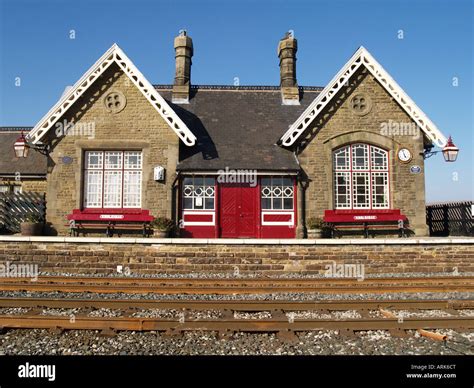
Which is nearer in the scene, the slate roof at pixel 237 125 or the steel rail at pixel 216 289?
the steel rail at pixel 216 289

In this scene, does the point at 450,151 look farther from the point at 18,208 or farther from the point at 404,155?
the point at 18,208

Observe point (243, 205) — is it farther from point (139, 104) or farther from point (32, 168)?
point (32, 168)

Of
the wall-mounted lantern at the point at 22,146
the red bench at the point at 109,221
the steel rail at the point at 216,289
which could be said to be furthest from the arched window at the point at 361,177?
the wall-mounted lantern at the point at 22,146

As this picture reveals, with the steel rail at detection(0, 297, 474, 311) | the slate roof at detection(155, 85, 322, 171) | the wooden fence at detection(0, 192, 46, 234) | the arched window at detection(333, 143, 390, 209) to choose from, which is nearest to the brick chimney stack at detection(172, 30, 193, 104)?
the slate roof at detection(155, 85, 322, 171)

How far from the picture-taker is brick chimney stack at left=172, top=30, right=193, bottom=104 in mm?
21578

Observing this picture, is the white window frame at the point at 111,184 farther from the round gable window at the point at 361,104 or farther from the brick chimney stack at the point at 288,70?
the round gable window at the point at 361,104

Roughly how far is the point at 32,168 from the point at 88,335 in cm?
1697

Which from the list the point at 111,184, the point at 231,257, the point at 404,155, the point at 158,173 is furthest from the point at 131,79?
the point at 404,155

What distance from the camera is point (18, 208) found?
1712 centimetres

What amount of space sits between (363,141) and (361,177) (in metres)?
1.64

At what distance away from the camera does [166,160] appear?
16.8 metres

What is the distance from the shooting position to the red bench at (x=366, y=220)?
16.7m

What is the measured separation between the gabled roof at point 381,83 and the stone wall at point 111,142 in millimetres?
5581
